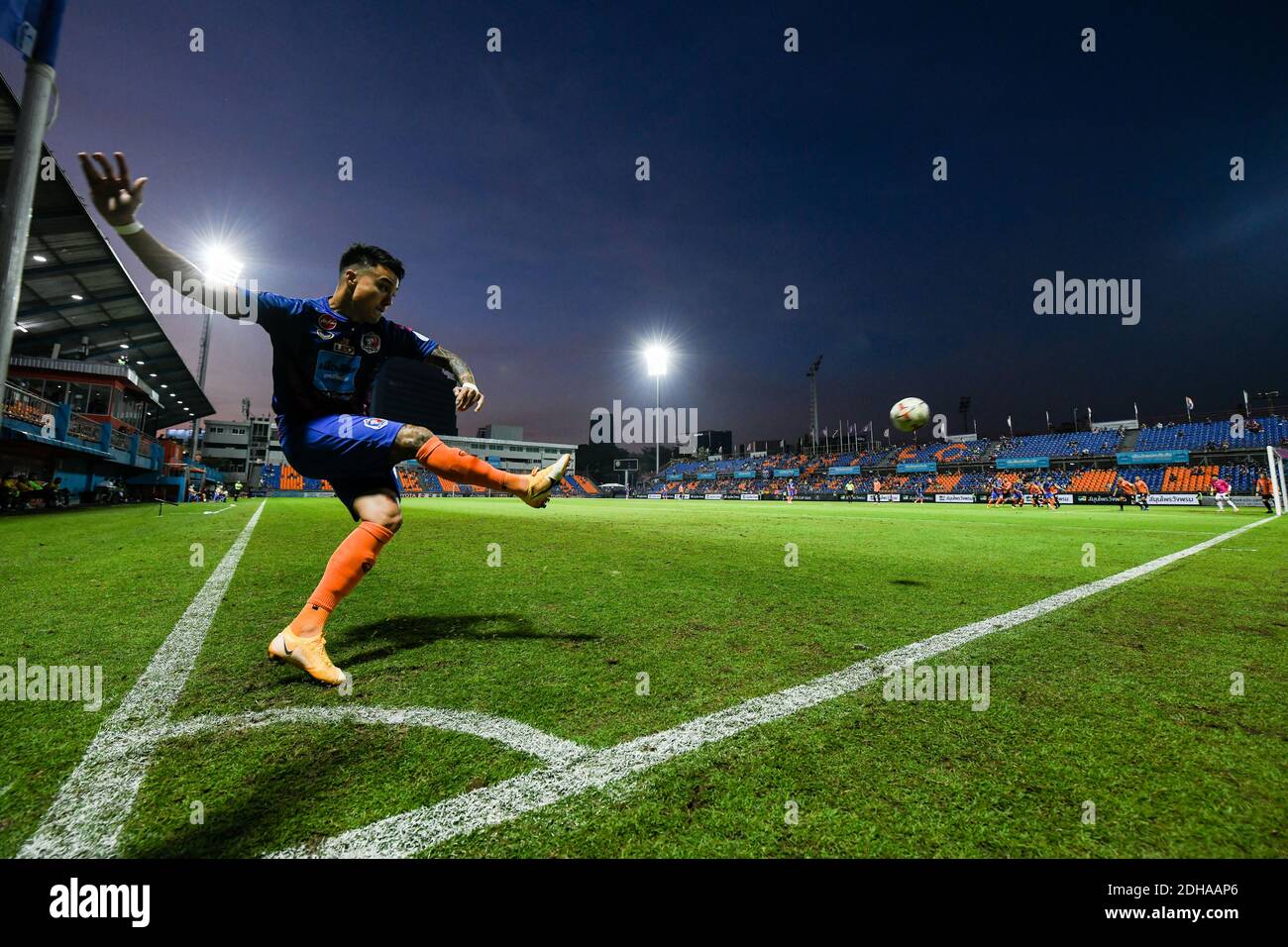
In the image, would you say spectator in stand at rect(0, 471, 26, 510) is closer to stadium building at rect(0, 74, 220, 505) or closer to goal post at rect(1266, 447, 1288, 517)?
stadium building at rect(0, 74, 220, 505)

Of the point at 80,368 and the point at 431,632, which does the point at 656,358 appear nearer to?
the point at 80,368

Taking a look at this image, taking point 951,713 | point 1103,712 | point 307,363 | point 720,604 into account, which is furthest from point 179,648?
point 1103,712

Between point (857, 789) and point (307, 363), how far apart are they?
3.27m

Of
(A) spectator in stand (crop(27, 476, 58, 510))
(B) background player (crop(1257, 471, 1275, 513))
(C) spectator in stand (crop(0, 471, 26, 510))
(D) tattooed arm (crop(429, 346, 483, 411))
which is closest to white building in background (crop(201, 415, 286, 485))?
(A) spectator in stand (crop(27, 476, 58, 510))

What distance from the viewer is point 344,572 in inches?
107

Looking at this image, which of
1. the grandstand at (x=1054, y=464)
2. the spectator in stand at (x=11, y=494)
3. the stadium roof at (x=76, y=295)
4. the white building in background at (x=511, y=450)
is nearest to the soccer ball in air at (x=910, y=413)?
the stadium roof at (x=76, y=295)

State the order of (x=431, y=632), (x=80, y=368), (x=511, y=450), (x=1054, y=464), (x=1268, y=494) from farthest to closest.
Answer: (x=511, y=450) → (x=1054, y=464) → (x=80, y=368) → (x=1268, y=494) → (x=431, y=632)

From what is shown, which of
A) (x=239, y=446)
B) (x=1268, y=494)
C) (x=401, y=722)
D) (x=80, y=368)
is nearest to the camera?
(x=401, y=722)

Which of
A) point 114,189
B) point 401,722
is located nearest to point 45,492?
point 114,189

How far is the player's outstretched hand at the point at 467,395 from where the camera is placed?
3.18 metres

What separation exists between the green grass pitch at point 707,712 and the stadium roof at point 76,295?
43.5ft

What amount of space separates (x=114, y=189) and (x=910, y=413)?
17.8 meters
